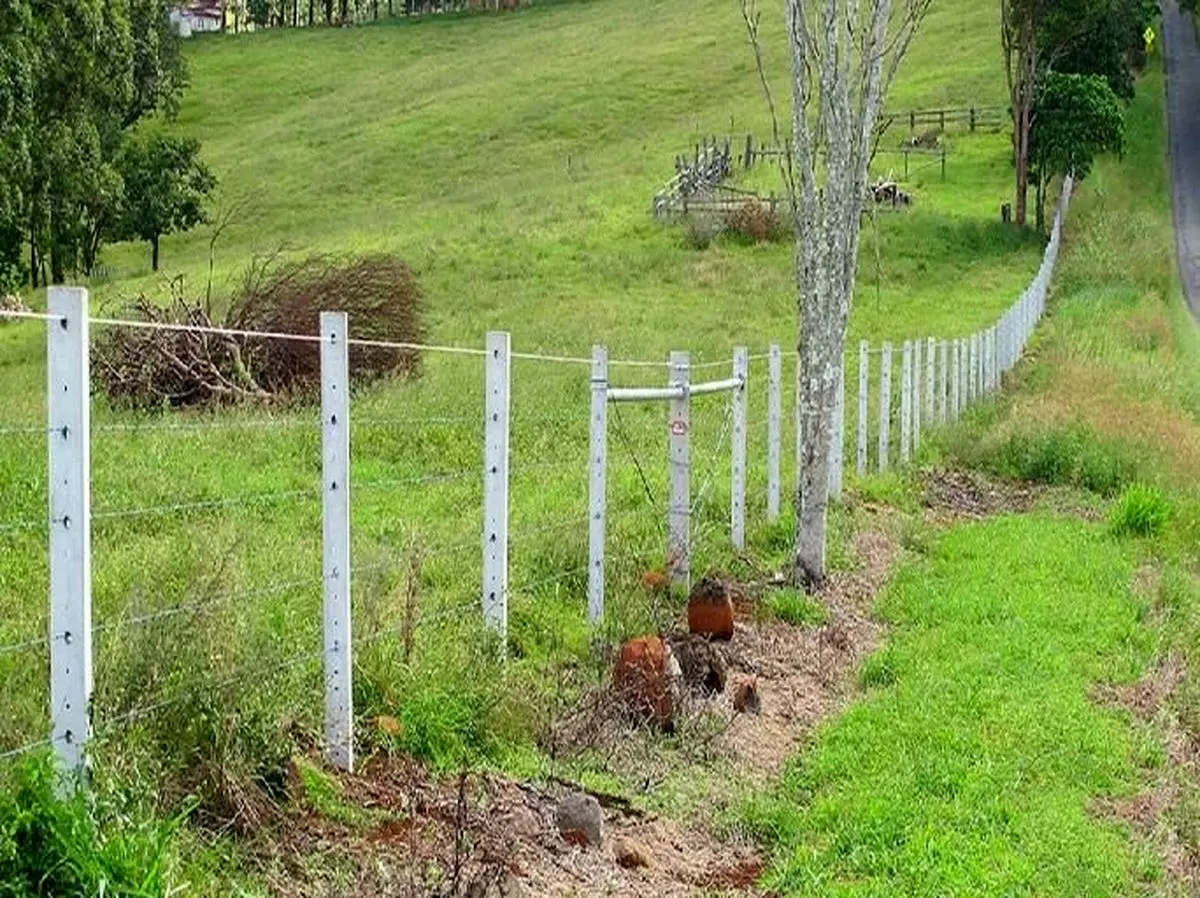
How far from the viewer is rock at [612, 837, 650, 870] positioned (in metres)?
6.03

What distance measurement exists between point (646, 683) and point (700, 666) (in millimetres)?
804

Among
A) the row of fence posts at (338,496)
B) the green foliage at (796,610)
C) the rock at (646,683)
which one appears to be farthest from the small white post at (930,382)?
the rock at (646,683)

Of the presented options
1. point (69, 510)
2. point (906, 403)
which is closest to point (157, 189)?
point (906, 403)

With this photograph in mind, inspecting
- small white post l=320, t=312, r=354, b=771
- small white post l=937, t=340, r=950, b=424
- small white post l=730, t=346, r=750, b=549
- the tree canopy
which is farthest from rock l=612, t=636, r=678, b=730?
the tree canopy

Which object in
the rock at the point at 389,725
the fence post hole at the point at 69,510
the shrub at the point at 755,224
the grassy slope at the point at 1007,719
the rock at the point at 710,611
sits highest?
the shrub at the point at 755,224

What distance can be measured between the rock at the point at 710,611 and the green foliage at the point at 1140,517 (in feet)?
20.2

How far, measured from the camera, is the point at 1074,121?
133 feet

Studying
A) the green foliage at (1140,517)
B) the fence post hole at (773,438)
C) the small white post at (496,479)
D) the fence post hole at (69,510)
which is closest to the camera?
the fence post hole at (69,510)

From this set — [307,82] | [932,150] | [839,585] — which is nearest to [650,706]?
[839,585]

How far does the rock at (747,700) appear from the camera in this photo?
8.11 meters

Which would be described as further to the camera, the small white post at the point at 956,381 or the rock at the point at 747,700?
the small white post at the point at 956,381

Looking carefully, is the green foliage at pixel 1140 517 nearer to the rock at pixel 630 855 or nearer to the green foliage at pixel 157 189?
the rock at pixel 630 855

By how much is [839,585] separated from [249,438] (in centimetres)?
628

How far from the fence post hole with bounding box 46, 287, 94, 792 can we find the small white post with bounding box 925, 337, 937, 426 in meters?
15.5
